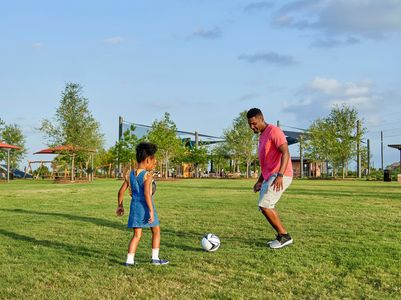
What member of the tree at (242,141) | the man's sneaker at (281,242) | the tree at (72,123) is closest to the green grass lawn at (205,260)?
the man's sneaker at (281,242)

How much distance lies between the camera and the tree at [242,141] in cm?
5538

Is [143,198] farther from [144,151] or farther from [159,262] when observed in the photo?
[159,262]

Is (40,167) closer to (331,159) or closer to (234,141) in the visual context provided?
(234,141)

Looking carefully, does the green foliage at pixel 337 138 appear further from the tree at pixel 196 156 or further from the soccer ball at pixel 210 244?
the soccer ball at pixel 210 244

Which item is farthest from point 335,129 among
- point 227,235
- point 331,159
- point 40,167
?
point 227,235

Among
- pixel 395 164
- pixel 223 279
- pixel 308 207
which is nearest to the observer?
pixel 223 279

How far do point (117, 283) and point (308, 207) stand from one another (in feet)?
27.0

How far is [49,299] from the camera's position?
153 inches

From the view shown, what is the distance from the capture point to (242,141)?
183ft

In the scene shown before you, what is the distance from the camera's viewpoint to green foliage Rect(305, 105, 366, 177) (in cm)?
4809

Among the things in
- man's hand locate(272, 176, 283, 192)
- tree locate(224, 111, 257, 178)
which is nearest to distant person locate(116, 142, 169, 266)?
man's hand locate(272, 176, 283, 192)

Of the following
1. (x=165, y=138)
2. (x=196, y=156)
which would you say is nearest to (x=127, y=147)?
(x=165, y=138)

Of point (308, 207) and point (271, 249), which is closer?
point (271, 249)

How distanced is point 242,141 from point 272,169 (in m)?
49.4
